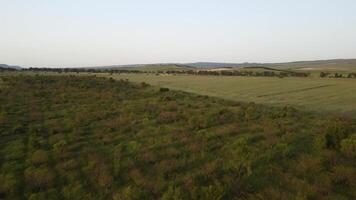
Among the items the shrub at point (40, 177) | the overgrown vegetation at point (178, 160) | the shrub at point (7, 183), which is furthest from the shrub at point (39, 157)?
the shrub at point (7, 183)

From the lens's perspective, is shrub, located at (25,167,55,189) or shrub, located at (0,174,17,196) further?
shrub, located at (25,167,55,189)

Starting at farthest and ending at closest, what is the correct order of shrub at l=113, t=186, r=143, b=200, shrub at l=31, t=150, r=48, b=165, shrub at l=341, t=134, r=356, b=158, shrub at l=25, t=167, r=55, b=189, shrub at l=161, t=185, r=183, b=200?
shrub at l=31, t=150, r=48, b=165 < shrub at l=341, t=134, r=356, b=158 < shrub at l=25, t=167, r=55, b=189 < shrub at l=113, t=186, r=143, b=200 < shrub at l=161, t=185, r=183, b=200

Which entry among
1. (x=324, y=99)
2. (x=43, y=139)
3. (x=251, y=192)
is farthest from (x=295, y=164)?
A: (x=324, y=99)

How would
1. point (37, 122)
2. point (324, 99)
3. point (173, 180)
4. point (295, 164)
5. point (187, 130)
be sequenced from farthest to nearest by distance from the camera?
point (324, 99), point (37, 122), point (187, 130), point (295, 164), point (173, 180)

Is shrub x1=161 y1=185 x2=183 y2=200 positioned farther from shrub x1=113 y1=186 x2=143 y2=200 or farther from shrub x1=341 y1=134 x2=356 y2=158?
shrub x1=341 y1=134 x2=356 y2=158

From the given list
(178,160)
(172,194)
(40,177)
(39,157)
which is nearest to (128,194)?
(172,194)

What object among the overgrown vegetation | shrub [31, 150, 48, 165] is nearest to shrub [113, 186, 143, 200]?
the overgrown vegetation

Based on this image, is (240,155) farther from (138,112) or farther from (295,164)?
(138,112)

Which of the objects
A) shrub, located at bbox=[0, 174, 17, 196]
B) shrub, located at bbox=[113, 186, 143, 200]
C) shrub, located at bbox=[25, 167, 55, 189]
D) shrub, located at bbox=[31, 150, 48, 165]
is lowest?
shrub, located at bbox=[31, 150, 48, 165]

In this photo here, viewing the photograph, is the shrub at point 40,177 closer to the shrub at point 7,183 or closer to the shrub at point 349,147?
the shrub at point 7,183
